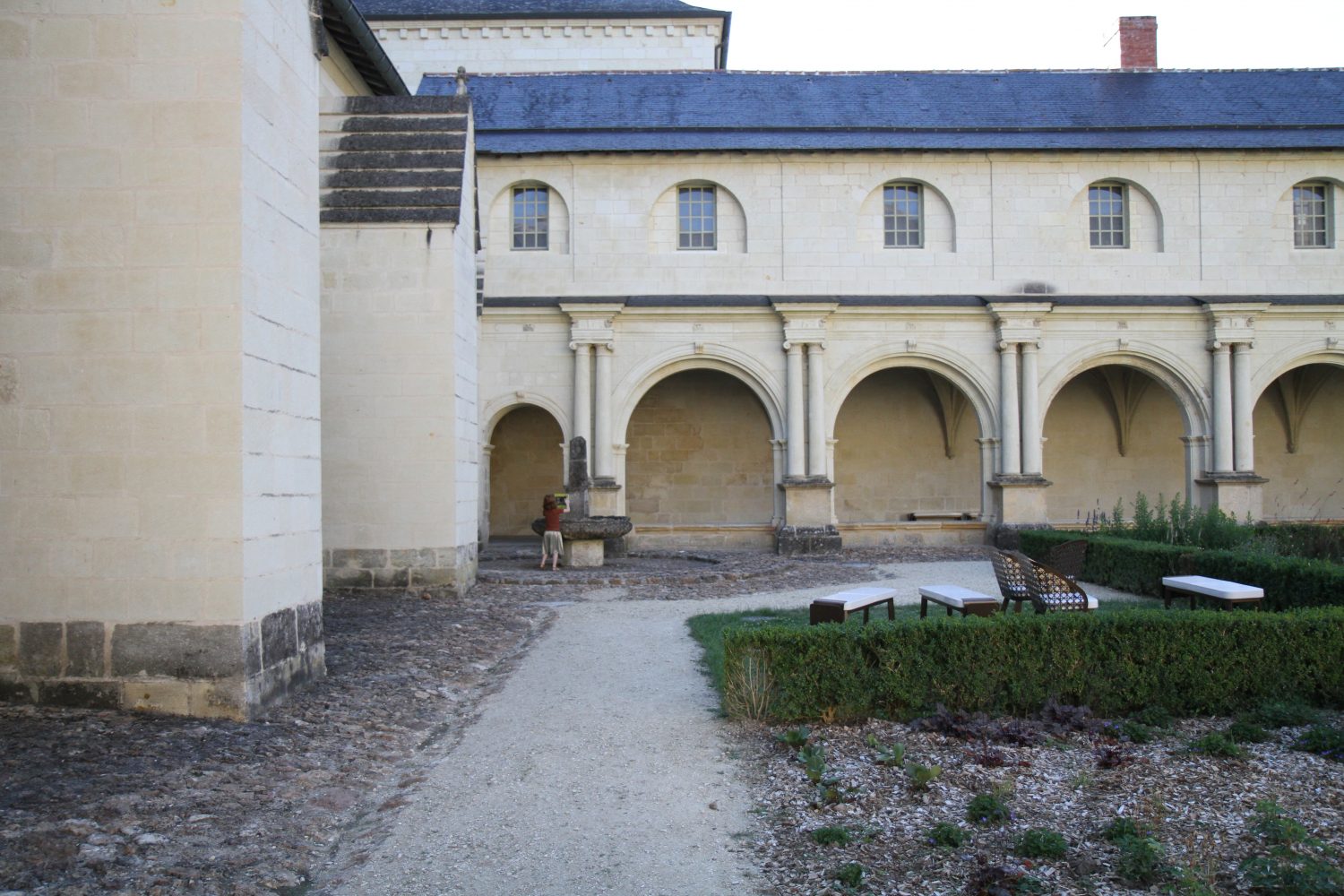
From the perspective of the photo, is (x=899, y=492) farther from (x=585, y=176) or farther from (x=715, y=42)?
(x=715, y=42)

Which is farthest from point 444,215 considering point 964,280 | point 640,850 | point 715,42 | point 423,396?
point 715,42

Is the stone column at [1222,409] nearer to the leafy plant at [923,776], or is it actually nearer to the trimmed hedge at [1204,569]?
the trimmed hedge at [1204,569]

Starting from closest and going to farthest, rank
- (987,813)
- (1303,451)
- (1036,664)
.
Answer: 1. (987,813)
2. (1036,664)
3. (1303,451)

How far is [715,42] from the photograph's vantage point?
2712 centimetres

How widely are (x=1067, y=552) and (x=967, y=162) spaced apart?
1072 centimetres

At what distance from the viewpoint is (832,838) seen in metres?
4.22

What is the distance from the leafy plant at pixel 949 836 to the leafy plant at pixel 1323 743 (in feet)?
7.99

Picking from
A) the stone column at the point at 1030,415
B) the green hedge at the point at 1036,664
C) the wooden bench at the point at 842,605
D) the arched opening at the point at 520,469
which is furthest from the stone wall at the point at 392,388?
the arched opening at the point at 520,469

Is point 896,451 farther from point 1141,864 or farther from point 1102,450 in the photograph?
point 1141,864

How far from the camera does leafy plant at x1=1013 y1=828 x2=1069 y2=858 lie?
402 cm

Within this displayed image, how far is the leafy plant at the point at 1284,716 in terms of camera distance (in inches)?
235

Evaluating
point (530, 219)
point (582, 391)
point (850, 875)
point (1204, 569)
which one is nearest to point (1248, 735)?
point (850, 875)

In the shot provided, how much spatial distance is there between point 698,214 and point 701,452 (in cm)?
539

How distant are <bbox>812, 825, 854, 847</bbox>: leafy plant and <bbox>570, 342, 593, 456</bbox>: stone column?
50.9ft
